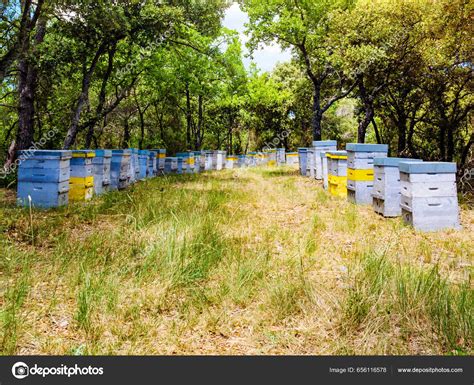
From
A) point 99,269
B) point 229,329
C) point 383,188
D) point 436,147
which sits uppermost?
point 436,147

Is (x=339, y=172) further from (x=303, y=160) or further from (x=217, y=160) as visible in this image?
(x=217, y=160)

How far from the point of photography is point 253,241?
4.79 metres

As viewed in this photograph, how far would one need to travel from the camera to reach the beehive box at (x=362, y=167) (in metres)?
7.22

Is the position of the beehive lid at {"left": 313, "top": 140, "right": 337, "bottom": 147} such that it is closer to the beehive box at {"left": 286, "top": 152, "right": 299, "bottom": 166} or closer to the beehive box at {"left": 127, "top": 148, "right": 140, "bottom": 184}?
the beehive box at {"left": 127, "top": 148, "right": 140, "bottom": 184}

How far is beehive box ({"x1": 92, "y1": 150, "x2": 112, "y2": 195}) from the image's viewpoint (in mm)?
8576

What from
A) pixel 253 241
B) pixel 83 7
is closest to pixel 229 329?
pixel 253 241

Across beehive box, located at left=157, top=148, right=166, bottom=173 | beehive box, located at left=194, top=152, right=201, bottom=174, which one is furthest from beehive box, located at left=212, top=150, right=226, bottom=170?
beehive box, located at left=157, top=148, right=166, bottom=173

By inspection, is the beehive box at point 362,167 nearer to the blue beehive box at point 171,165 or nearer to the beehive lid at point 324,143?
the beehive lid at point 324,143

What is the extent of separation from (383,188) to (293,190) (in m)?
3.96

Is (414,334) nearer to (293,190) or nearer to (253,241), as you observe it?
(253,241)

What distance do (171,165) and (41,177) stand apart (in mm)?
10267

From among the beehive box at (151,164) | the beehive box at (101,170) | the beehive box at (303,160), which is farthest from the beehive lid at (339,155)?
the beehive box at (151,164)

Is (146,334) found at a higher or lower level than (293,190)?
lower

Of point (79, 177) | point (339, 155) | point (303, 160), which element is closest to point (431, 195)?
point (339, 155)
